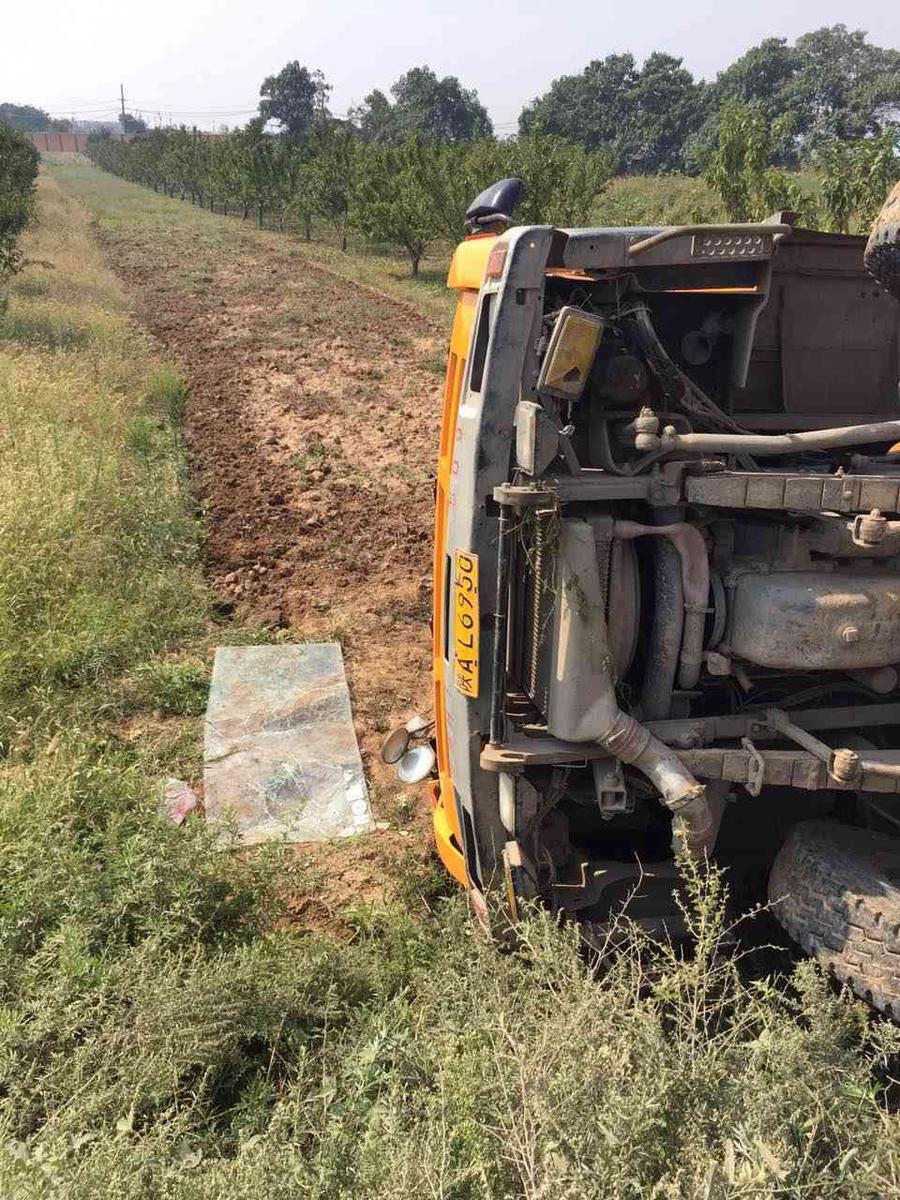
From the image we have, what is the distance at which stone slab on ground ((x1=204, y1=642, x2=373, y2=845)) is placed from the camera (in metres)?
4.13

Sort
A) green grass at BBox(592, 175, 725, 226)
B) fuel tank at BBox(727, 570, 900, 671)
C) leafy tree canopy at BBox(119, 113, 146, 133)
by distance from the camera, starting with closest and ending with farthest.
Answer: fuel tank at BBox(727, 570, 900, 671), green grass at BBox(592, 175, 725, 226), leafy tree canopy at BBox(119, 113, 146, 133)

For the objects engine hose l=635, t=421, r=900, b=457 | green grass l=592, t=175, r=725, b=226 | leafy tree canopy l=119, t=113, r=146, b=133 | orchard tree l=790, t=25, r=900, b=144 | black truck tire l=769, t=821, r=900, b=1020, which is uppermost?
leafy tree canopy l=119, t=113, r=146, b=133

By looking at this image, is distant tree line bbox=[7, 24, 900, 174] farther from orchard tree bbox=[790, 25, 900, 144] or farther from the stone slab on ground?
the stone slab on ground

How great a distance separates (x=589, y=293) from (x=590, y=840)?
1.92 meters

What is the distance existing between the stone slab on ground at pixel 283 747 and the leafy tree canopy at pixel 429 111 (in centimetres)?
7510

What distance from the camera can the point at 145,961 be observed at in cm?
286

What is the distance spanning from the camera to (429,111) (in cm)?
7275

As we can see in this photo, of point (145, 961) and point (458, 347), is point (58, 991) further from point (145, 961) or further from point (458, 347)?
point (458, 347)

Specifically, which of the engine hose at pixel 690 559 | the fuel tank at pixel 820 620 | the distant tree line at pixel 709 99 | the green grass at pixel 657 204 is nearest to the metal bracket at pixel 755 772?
the fuel tank at pixel 820 620

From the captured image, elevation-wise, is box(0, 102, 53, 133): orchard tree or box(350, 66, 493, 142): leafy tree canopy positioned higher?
box(0, 102, 53, 133): orchard tree

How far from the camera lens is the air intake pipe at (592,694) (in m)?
2.52

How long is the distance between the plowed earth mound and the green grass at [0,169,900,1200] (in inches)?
49.7

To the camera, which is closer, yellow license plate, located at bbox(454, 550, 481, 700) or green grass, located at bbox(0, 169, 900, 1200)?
green grass, located at bbox(0, 169, 900, 1200)

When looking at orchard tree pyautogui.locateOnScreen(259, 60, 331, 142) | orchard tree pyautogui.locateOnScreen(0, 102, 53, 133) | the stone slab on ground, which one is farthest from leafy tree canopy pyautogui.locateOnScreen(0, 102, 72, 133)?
the stone slab on ground
